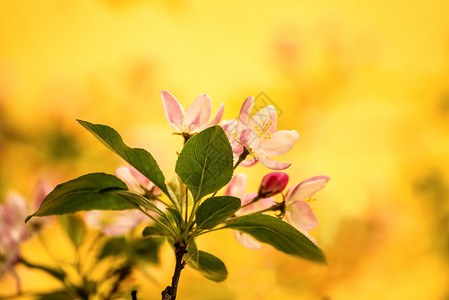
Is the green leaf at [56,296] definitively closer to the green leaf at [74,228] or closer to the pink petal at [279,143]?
the green leaf at [74,228]

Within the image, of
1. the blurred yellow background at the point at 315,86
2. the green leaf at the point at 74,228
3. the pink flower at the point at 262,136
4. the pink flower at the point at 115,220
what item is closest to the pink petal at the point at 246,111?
the pink flower at the point at 262,136

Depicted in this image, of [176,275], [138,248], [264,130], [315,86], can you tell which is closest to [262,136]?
[264,130]

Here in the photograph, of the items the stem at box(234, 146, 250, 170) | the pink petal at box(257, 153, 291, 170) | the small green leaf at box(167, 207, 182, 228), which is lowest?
the small green leaf at box(167, 207, 182, 228)

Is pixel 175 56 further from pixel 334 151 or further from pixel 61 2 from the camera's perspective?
pixel 334 151

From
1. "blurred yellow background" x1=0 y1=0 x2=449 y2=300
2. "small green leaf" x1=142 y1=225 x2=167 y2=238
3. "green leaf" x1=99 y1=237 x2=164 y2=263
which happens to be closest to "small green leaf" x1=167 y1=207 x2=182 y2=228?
"small green leaf" x1=142 y1=225 x2=167 y2=238

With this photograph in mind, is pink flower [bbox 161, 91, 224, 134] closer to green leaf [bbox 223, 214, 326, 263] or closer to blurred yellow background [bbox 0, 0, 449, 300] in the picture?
green leaf [bbox 223, 214, 326, 263]
